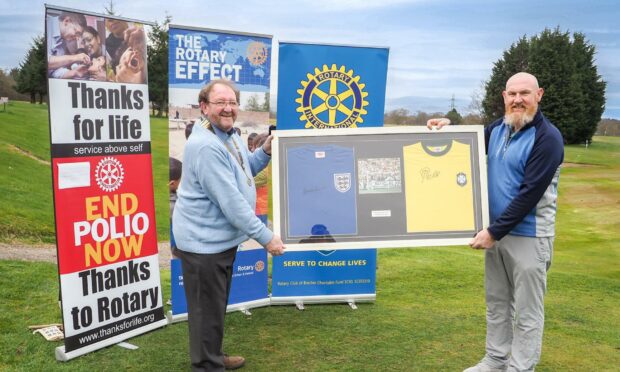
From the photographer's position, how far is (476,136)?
3365 millimetres

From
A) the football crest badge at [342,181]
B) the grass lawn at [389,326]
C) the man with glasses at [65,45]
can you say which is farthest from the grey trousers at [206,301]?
the man with glasses at [65,45]

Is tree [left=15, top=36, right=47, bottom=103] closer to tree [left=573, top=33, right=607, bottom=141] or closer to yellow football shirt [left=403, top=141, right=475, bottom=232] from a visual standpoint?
yellow football shirt [left=403, top=141, right=475, bottom=232]

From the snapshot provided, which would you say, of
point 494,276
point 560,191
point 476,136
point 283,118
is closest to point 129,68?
point 283,118

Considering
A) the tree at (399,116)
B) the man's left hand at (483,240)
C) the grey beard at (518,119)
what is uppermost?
the tree at (399,116)

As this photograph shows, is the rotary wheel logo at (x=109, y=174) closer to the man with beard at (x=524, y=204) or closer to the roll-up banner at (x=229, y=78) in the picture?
the roll-up banner at (x=229, y=78)

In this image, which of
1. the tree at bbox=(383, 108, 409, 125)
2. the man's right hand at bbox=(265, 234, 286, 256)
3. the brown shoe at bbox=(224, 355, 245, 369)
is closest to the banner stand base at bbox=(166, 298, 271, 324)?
the brown shoe at bbox=(224, 355, 245, 369)

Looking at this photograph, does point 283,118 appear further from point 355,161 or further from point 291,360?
point 291,360

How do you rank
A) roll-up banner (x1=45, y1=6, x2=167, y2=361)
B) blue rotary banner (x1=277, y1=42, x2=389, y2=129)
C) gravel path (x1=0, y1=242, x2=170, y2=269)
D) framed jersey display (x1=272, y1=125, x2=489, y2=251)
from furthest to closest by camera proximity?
gravel path (x1=0, y1=242, x2=170, y2=269)
blue rotary banner (x1=277, y1=42, x2=389, y2=129)
roll-up banner (x1=45, y1=6, x2=167, y2=361)
framed jersey display (x1=272, y1=125, x2=489, y2=251)

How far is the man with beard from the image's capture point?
9.81 feet

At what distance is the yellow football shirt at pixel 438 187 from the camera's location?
131 inches

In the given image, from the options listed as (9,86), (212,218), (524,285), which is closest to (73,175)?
(212,218)

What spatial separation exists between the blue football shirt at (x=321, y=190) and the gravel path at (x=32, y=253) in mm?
4444

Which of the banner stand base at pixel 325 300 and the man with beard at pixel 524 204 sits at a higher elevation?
the man with beard at pixel 524 204

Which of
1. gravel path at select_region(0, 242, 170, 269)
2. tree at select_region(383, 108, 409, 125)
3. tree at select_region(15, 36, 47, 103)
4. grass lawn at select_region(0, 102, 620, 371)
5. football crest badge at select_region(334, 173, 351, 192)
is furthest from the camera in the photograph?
tree at select_region(15, 36, 47, 103)
